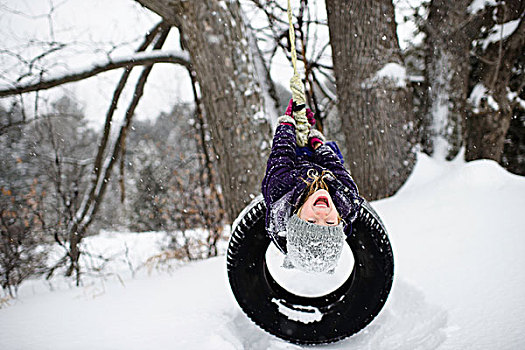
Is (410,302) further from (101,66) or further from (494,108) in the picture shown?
(101,66)

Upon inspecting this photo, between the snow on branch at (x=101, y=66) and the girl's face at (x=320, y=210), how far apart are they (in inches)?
83.0

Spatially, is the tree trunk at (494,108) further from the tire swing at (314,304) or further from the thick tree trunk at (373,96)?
the tire swing at (314,304)

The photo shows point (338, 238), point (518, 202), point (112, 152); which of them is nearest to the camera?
point (338, 238)

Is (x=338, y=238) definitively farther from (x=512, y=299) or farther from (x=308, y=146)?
(x=512, y=299)

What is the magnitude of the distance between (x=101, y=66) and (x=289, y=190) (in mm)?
2407

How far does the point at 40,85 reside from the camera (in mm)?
2826

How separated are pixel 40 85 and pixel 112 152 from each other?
42.1 inches

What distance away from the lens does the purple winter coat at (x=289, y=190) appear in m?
1.30

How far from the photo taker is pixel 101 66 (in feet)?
9.16

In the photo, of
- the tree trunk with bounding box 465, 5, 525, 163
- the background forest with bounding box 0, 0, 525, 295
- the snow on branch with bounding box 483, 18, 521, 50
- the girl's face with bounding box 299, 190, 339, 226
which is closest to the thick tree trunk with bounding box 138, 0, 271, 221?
the background forest with bounding box 0, 0, 525, 295

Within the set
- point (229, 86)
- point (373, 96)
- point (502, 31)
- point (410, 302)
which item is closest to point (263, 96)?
point (229, 86)

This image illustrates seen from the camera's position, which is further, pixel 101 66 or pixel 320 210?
pixel 101 66

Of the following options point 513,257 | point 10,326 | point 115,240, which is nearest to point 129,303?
point 10,326

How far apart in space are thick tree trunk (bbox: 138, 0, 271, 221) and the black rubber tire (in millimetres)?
952
